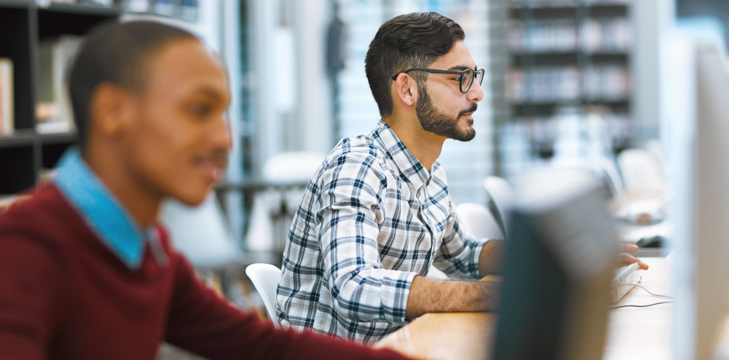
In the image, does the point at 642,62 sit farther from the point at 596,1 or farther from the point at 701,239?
the point at 701,239

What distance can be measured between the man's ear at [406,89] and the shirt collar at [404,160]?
0.30ft

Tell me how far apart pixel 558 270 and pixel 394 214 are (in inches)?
38.7

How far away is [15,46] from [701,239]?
234 cm

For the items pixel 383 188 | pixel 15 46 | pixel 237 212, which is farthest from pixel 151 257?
pixel 237 212

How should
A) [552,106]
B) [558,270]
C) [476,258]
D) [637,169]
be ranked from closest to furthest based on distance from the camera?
[558,270] < [476,258] < [637,169] < [552,106]

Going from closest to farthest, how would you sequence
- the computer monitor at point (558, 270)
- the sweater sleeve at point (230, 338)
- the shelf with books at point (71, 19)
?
the computer monitor at point (558, 270) → the sweater sleeve at point (230, 338) → the shelf with books at point (71, 19)

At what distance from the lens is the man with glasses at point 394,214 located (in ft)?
3.99

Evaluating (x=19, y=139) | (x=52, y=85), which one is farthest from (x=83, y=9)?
(x=19, y=139)

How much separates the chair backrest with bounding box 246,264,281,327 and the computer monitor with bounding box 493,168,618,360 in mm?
977

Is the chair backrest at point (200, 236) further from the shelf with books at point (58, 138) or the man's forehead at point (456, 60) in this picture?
the man's forehead at point (456, 60)

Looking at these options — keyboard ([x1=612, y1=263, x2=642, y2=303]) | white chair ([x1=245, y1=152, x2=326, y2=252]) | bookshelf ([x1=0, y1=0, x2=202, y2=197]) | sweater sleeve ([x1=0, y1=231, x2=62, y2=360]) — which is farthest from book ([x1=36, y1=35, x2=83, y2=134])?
sweater sleeve ([x1=0, y1=231, x2=62, y2=360])

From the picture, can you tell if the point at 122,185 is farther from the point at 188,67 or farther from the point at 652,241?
the point at 652,241

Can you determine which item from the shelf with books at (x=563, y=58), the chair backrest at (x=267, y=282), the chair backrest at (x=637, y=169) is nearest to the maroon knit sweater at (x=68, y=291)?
the chair backrest at (x=267, y=282)

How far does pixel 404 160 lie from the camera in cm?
153
